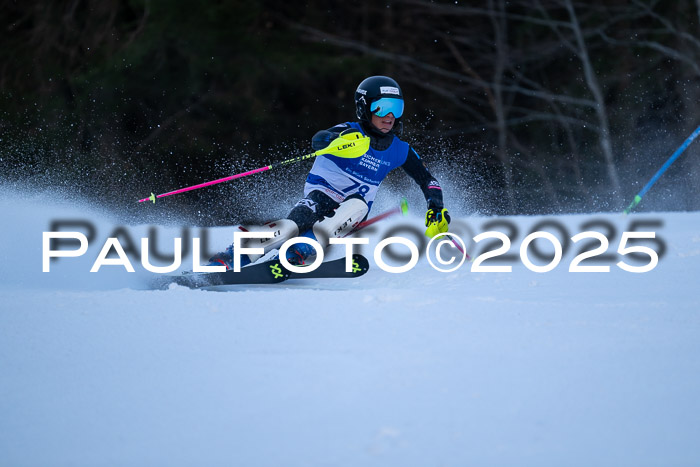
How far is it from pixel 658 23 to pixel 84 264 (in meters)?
11.9

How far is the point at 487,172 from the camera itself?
593 inches

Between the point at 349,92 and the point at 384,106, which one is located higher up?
the point at 349,92

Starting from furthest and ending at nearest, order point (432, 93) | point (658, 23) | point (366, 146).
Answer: point (432, 93) < point (658, 23) < point (366, 146)

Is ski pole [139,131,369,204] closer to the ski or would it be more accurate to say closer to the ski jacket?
the ski jacket

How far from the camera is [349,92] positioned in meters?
15.0

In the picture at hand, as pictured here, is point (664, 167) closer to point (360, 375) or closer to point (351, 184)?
point (351, 184)

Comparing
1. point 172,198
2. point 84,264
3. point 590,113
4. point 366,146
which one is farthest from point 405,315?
point 590,113

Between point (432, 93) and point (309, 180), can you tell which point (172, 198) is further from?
point (309, 180)

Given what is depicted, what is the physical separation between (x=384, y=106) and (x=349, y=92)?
32.8 ft

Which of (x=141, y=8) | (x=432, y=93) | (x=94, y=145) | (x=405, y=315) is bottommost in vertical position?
(x=405, y=315)

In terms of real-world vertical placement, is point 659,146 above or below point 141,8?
below

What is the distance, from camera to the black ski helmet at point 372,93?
513 cm

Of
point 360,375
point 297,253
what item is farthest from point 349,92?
point 360,375

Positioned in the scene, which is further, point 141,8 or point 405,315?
point 141,8
